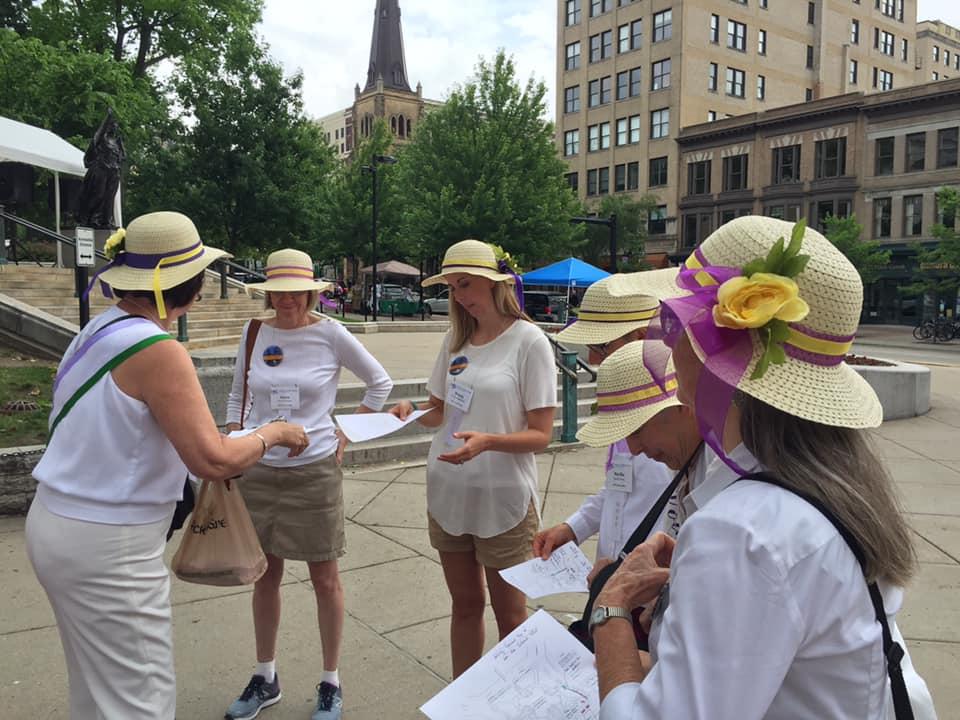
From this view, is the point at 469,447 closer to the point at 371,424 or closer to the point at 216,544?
the point at 371,424

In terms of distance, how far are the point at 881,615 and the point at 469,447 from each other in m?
1.78

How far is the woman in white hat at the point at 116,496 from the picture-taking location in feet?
6.88

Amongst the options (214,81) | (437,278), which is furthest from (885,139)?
(437,278)

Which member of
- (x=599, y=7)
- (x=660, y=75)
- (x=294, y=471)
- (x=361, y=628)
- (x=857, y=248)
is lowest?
(x=361, y=628)

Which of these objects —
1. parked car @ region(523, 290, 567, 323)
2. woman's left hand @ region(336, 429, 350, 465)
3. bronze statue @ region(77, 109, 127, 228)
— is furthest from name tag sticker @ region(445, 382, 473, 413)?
parked car @ region(523, 290, 567, 323)

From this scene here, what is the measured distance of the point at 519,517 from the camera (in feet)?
10.1

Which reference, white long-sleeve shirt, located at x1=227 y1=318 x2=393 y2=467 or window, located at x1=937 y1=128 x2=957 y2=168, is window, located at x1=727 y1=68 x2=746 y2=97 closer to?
window, located at x1=937 y1=128 x2=957 y2=168

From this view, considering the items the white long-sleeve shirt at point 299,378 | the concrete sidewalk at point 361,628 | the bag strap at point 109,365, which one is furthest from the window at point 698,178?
the bag strap at point 109,365

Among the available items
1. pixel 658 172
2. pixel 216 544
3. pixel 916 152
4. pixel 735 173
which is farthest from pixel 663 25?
pixel 216 544

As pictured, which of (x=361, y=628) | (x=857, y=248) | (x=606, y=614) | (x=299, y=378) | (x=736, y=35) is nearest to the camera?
(x=606, y=614)

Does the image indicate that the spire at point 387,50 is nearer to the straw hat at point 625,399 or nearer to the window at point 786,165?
the window at point 786,165

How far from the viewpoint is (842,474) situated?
1212 millimetres

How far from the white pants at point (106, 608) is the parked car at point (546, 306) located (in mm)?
27875

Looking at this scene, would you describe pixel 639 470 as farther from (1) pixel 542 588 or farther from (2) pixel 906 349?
(2) pixel 906 349
